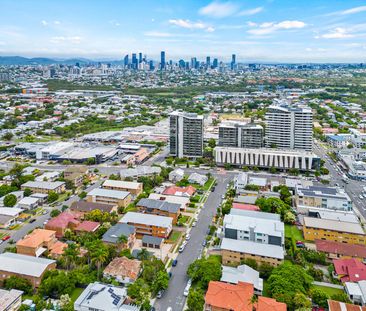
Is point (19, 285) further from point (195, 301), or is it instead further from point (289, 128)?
point (289, 128)

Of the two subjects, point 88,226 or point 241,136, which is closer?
point 88,226

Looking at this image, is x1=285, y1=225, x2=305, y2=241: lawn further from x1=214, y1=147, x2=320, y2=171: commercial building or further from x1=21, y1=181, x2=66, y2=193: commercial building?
x1=21, y1=181, x2=66, y2=193: commercial building

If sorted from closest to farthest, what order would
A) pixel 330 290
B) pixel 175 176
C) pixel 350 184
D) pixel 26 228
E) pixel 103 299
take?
1. pixel 103 299
2. pixel 330 290
3. pixel 26 228
4. pixel 350 184
5. pixel 175 176

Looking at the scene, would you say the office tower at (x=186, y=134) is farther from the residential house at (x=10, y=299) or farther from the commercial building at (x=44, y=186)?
the residential house at (x=10, y=299)

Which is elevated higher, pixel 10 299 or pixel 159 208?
pixel 159 208

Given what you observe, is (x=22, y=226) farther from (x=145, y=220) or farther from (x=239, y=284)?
(x=239, y=284)

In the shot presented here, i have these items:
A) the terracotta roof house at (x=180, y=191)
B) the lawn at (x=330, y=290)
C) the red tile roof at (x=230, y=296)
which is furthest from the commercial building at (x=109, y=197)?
the lawn at (x=330, y=290)

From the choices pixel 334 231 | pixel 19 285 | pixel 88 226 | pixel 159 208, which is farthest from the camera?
pixel 159 208

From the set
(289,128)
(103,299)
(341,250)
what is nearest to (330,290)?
(341,250)
